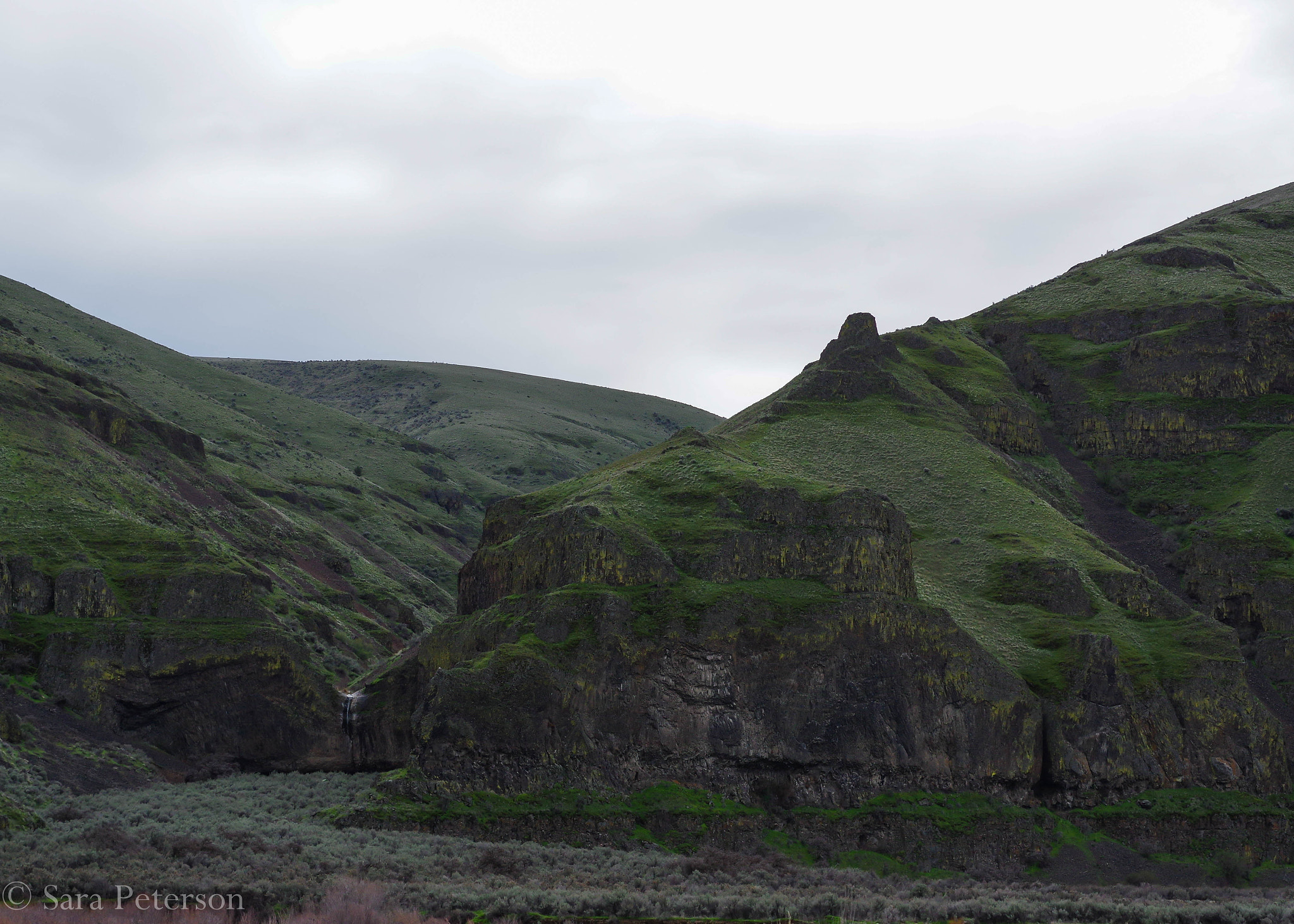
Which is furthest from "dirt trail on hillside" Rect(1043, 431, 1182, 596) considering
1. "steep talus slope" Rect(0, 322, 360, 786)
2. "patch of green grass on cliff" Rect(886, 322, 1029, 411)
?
"steep talus slope" Rect(0, 322, 360, 786)

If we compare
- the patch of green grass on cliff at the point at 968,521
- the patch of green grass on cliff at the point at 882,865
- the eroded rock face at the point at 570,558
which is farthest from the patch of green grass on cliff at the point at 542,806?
the patch of green grass on cliff at the point at 968,521

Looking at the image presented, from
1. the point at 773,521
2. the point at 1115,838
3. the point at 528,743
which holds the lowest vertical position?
the point at 1115,838

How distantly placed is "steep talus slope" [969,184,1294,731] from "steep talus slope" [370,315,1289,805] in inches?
531

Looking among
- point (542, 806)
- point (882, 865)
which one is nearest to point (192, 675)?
point (542, 806)

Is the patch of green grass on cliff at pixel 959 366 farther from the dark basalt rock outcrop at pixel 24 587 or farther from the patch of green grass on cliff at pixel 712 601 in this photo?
the dark basalt rock outcrop at pixel 24 587

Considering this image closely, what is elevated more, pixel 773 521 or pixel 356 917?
pixel 773 521

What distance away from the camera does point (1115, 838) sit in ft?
225

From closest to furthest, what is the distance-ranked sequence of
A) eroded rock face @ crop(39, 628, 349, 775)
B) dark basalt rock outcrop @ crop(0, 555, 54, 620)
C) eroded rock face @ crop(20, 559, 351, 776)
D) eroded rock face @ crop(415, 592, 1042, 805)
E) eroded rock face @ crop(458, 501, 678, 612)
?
eroded rock face @ crop(415, 592, 1042, 805), eroded rock face @ crop(458, 501, 678, 612), eroded rock face @ crop(39, 628, 349, 775), eroded rock face @ crop(20, 559, 351, 776), dark basalt rock outcrop @ crop(0, 555, 54, 620)

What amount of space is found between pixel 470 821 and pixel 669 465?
36.8 meters

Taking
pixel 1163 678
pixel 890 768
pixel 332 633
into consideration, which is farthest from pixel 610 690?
pixel 332 633

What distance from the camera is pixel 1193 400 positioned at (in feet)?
429

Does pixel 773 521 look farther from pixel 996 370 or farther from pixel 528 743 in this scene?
pixel 996 370

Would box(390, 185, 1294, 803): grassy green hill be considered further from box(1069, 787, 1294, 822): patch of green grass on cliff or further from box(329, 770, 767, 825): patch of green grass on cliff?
box(329, 770, 767, 825): patch of green grass on cliff

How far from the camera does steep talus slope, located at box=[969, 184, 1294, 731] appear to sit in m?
98.8
